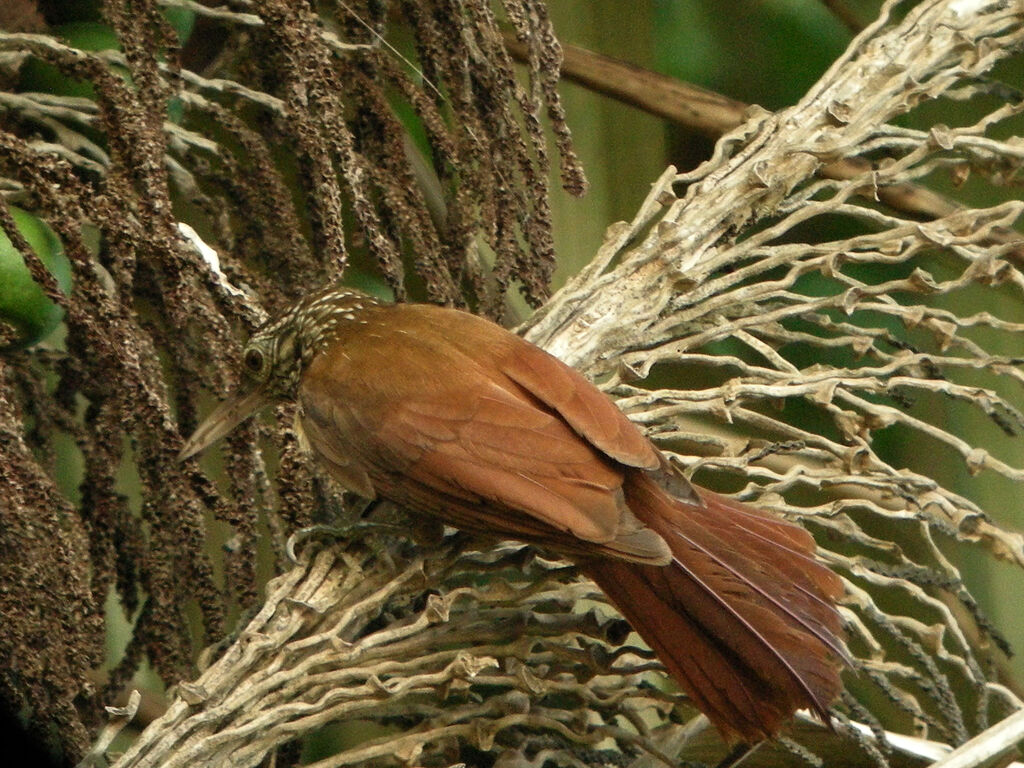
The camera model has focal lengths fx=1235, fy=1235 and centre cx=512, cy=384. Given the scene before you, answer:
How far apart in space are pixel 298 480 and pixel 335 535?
4cm

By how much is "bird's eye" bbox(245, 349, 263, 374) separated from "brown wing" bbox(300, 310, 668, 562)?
0.04 meters

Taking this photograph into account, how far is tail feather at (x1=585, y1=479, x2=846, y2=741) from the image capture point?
2.27 feet

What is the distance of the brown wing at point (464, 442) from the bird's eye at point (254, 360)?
0.13 feet

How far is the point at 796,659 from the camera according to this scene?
2.26ft

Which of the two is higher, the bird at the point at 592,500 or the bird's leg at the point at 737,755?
the bird at the point at 592,500

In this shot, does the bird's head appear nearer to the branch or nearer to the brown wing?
the brown wing

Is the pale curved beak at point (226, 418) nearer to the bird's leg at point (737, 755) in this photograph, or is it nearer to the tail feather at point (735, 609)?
the tail feather at point (735, 609)

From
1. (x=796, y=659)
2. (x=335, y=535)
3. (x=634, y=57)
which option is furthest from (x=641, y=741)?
(x=634, y=57)

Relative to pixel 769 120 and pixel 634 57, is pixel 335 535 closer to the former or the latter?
pixel 769 120

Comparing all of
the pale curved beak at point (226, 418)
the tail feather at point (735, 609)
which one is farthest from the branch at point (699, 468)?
the pale curved beak at point (226, 418)

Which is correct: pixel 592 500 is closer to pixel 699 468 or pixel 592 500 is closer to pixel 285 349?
pixel 699 468

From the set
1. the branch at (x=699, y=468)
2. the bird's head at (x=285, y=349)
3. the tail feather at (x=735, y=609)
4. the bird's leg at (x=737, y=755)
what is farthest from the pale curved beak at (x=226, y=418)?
the bird's leg at (x=737, y=755)

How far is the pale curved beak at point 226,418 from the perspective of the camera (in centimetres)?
81

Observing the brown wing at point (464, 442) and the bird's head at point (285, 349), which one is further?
the bird's head at point (285, 349)
